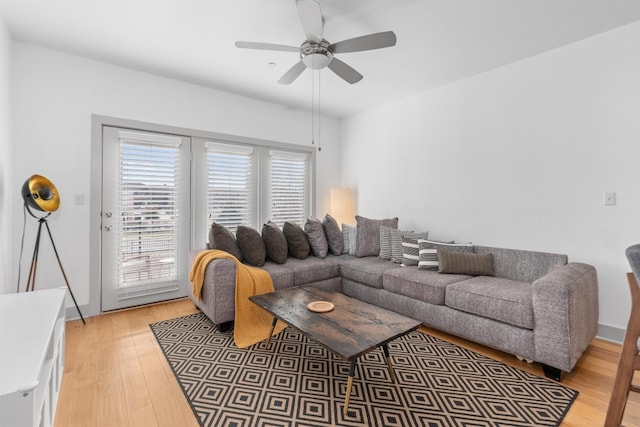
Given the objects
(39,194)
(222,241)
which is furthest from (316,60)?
(39,194)

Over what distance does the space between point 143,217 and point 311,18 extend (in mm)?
2753

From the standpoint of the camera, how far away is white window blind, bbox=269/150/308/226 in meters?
4.48

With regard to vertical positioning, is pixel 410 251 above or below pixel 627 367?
above

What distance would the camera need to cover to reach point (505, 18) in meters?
2.38

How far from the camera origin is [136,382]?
78.0 inches

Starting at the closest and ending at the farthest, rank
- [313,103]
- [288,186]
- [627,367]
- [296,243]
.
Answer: [627,367]
[296,243]
[313,103]
[288,186]

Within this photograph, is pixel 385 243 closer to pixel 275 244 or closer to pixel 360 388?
pixel 275 244

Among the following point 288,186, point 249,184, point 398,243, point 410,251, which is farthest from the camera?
point 288,186

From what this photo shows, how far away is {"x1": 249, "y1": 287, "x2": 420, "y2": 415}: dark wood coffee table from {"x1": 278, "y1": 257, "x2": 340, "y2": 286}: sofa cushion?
2.49 feet

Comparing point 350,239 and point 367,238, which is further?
point 350,239

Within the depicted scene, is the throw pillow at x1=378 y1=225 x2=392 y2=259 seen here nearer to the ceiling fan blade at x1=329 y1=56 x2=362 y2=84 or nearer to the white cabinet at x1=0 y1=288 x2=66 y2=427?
the ceiling fan blade at x1=329 y1=56 x2=362 y2=84

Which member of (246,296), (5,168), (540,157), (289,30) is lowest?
(246,296)

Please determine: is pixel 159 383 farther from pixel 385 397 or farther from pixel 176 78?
pixel 176 78

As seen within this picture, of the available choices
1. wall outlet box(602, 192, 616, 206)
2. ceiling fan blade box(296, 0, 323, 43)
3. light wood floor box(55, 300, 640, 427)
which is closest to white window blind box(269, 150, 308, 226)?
light wood floor box(55, 300, 640, 427)
